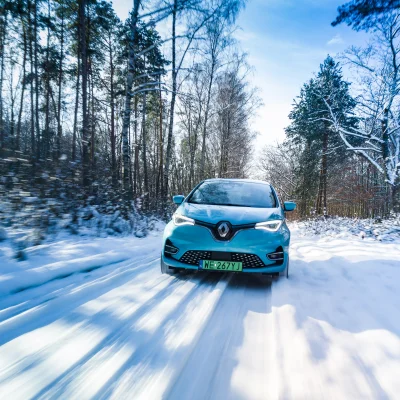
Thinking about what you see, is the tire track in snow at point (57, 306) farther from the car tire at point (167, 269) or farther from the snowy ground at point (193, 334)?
the car tire at point (167, 269)

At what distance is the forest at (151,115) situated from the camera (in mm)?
5406

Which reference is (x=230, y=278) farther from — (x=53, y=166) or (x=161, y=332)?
(x=53, y=166)

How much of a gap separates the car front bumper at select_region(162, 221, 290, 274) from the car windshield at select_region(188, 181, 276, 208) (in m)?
0.88

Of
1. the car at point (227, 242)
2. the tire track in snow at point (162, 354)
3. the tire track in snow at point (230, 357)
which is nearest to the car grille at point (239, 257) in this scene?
the car at point (227, 242)

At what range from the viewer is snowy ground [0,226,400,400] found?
156cm

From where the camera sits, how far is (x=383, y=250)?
5453mm

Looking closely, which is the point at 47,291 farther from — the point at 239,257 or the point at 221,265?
the point at 239,257

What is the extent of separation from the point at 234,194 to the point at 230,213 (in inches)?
38.4

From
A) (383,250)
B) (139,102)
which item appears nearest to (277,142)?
(139,102)

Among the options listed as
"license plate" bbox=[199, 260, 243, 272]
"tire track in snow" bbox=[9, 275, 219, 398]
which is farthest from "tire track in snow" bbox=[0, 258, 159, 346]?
"license plate" bbox=[199, 260, 243, 272]

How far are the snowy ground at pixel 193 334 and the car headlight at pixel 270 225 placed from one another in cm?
76

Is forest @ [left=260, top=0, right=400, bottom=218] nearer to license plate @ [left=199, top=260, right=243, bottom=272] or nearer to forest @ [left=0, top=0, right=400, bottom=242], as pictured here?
forest @ [left=0, top=0, right=400, bottom=242]

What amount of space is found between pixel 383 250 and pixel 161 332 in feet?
17.6

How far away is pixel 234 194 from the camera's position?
4.48 metres
